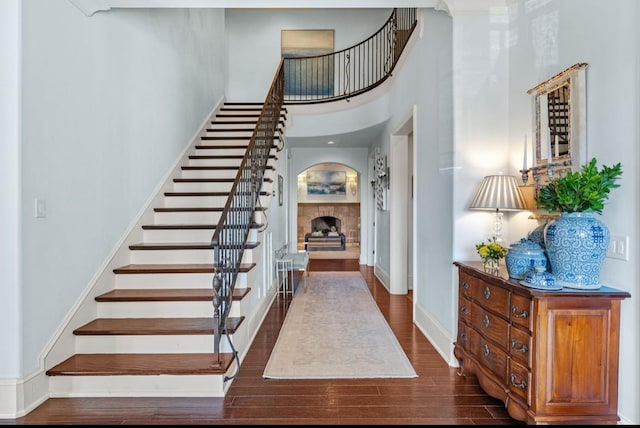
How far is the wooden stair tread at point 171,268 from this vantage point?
346 centimetres

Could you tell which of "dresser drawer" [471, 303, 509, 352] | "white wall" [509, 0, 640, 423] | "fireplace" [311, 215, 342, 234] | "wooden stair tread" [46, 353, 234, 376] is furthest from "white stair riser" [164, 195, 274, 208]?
"fireplace" [311, 215, 342, 234]

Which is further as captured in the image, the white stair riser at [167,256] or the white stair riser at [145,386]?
the white stair riser at [167,256]

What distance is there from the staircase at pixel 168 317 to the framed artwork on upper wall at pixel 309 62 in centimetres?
492

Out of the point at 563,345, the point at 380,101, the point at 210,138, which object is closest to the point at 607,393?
the point at 563,345

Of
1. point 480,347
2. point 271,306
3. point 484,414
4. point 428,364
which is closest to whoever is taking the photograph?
point 484,414

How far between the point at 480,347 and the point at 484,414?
1.38 feet

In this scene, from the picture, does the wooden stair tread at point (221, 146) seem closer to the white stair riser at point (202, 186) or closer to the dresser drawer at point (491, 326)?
the white stair riser at point (202, 186)

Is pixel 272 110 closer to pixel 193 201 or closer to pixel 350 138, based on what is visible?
pixel 193 201

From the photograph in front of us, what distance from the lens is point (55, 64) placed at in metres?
2.69

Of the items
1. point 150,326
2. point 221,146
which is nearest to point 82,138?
point 150,326

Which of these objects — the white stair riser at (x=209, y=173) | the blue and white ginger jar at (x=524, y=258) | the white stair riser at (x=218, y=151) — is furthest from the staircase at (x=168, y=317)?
the blue and white ginger jar at (x=524, y=258)

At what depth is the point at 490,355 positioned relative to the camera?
250 centimetres

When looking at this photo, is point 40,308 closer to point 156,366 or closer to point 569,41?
point 156,366

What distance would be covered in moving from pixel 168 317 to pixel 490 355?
2.47 meters
